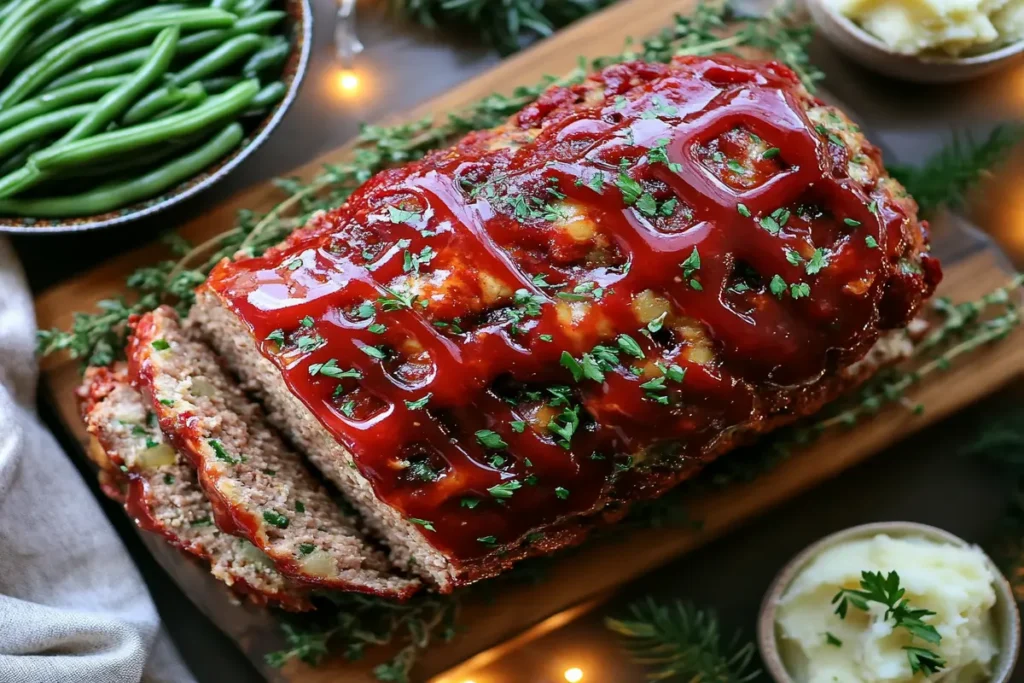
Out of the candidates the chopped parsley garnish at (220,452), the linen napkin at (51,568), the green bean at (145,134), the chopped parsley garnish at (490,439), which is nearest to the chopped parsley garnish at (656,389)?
the chopped parsley garnish at (490,439)

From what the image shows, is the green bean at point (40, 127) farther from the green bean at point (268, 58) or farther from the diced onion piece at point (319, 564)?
the diced onion piece at point (319, 564)

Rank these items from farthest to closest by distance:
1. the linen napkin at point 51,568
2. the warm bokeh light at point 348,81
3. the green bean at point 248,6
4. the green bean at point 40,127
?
the warm bokeh light at point 348,81 → the green bean at point 248,6 → the green bean at point 40,127 → the linen napkin at point 51,568

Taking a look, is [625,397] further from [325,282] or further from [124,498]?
[124,498]

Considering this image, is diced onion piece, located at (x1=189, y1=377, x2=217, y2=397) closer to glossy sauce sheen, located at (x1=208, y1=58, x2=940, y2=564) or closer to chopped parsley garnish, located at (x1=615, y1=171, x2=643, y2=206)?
glossy sauce sheen, located at (x1=208, y1=58, x2=940, y2=564)

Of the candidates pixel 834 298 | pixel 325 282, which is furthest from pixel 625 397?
pixel 325 282

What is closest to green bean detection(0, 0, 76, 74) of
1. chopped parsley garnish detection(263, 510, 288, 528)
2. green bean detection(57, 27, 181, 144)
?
green bean detection(57, 27, 181, 144)

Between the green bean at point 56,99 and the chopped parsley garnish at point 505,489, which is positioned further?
the green bean at point 56,99
